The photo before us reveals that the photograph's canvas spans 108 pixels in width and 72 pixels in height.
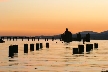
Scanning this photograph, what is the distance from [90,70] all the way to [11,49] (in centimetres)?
2309

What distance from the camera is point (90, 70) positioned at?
101 feet

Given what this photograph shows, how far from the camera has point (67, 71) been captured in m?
30.0

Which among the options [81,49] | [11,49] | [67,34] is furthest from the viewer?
[67,34]

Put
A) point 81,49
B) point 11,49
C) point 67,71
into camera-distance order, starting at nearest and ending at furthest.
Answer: point 67,71 < point 11,49 < point 81,49

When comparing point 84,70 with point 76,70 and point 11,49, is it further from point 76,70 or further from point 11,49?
point 11,49

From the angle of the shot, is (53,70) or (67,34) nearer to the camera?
(53,70)

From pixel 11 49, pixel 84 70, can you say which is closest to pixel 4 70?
pixel 84 70

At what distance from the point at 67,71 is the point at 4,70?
5.72m

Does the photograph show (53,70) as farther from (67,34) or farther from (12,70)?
(67,34)

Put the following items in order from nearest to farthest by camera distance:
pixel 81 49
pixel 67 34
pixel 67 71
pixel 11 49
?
pixel 67 71
pixel 11 49
pixel 81 49
pixel 67 34

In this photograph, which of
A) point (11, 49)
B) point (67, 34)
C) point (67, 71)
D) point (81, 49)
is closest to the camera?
point (67, 71)

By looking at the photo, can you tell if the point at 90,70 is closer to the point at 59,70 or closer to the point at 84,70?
the point at 84,70

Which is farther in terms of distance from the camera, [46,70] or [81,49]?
[81,49]

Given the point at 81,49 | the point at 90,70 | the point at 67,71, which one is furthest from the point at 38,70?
the point at 81,49
